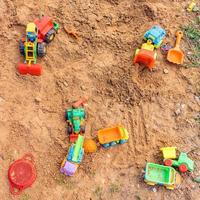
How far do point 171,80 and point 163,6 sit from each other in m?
0.80

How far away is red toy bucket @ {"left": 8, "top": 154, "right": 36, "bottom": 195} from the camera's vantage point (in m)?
3.40

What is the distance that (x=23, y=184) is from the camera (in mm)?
3400

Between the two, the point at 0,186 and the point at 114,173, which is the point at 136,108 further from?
the point at 0,186

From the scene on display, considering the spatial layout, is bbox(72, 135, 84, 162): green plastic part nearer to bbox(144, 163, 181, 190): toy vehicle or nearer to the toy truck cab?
the toy truck cab

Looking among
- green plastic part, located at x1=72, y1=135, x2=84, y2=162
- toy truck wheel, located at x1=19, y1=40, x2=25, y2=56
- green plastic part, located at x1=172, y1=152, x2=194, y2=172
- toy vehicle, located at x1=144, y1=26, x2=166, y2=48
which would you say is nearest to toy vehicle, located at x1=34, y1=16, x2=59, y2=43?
toy truck wheel, located at x1=19, y1=40, x2=25, y2=56

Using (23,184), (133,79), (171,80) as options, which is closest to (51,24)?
(133,79)

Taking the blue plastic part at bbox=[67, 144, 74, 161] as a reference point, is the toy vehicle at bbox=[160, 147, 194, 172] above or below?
above

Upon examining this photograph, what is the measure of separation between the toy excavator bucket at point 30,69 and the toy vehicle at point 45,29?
0.84ft

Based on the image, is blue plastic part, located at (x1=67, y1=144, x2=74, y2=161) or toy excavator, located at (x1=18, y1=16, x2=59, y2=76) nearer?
blue plastic part, located at (x1=67, y1=144, x2=74, y2=161)

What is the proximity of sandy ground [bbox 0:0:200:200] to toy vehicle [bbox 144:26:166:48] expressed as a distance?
0.12m

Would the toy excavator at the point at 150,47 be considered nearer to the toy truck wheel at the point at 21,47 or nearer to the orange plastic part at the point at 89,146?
the orange plastic part at the point at 89,146

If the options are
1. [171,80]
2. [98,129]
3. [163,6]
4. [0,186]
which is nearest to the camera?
[0,186]

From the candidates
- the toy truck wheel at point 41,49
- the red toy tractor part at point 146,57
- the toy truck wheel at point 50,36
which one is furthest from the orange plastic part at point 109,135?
the toy truck wheel at point 50,36

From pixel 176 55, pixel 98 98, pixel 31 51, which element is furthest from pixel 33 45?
pixel 176 55
